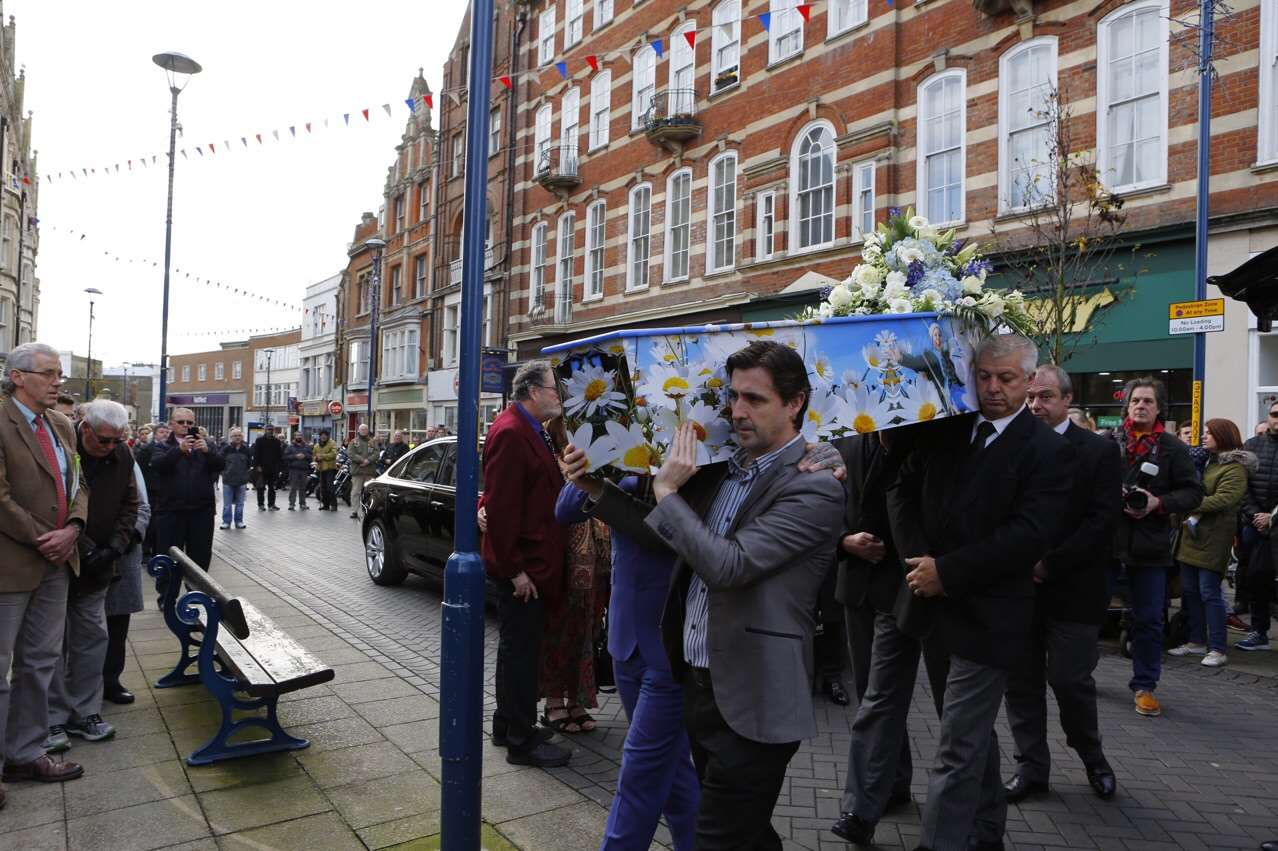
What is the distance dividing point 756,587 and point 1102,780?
9.13 ft

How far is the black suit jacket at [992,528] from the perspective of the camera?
10.3 feet

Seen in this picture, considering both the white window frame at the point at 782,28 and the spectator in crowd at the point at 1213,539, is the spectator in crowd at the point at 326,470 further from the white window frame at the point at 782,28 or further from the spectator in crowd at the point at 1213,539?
the spectator in crowd at the point at 1213,539

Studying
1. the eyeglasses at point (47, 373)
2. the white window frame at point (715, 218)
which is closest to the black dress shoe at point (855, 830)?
the eyeglasses at point (47, 373)

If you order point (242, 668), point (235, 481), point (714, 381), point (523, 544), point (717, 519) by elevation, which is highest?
point (714, 381)

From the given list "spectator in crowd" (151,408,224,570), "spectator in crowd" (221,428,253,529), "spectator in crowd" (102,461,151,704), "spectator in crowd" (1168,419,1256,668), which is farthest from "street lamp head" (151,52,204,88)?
"spectator in crowd" (1168,419,1256,668)

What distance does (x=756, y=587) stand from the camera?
245cm

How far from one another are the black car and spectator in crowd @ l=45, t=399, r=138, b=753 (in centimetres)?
334

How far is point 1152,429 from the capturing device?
19.2ft

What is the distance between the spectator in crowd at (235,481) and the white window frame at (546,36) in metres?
15.1

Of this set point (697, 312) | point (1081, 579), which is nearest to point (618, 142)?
point (697, 312)

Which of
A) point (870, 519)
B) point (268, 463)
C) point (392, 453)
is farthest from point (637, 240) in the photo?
point (870, 519)

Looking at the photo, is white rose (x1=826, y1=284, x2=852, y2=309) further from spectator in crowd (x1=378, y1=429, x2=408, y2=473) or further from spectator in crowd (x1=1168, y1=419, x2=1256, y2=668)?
spectator in crowd (x1=378, y1=429, x2=408, y2=473)

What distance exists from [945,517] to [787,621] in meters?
1.13

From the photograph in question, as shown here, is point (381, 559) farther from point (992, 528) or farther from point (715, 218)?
point (715, 218)
